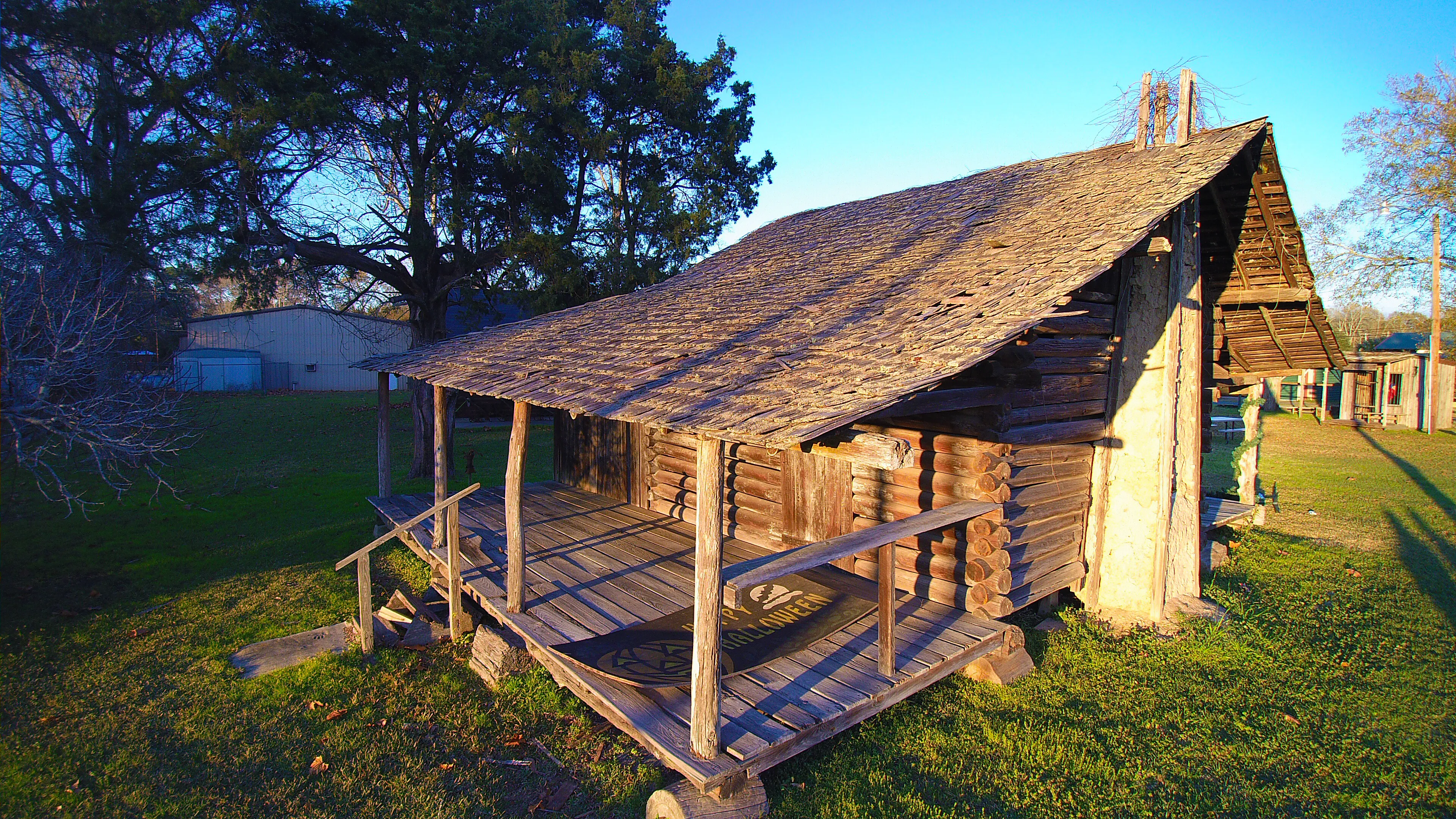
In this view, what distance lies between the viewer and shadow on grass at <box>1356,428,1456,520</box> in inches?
521

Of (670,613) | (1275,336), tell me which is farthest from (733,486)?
(1275,336)

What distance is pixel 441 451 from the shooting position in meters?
9.38

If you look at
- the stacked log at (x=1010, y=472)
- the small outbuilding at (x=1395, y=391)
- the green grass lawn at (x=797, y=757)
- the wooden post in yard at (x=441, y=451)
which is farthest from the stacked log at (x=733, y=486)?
the small outbuilding at (x=1395, y=391)

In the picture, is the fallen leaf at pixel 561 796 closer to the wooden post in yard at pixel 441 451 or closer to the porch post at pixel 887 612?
the porch post at pixel 887 612

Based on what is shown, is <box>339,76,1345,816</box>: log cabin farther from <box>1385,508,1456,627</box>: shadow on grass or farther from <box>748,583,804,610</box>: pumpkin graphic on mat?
<box>1385,508,1456,627</box>: shadow on grass

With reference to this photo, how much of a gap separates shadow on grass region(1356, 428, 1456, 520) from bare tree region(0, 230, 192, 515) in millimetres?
20936

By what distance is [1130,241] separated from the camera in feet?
18.1

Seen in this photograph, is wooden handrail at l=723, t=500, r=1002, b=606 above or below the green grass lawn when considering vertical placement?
above

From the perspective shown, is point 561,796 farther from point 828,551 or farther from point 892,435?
point 892,435

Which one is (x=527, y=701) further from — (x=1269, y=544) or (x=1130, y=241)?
(x=1269, y=544)

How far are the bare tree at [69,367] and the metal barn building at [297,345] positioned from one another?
28420 mm

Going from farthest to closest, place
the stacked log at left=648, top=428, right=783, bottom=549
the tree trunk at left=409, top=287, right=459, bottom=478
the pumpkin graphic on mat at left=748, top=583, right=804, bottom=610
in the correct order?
1. the tree trunk at left=409, top=287, right=459, bottom=478
2. the stacked log at left=648, top=428, right=783, bottom=549
3. the pumpkin graphic on mat at left=748, top=583, right=804, bottom=610

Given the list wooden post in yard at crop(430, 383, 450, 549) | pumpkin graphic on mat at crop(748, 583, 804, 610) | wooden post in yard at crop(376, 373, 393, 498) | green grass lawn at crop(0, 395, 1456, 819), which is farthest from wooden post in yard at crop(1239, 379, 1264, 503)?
wooden post in yard at crop(376, 373, 393, 498)

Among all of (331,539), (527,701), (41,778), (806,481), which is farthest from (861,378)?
(331,539)
